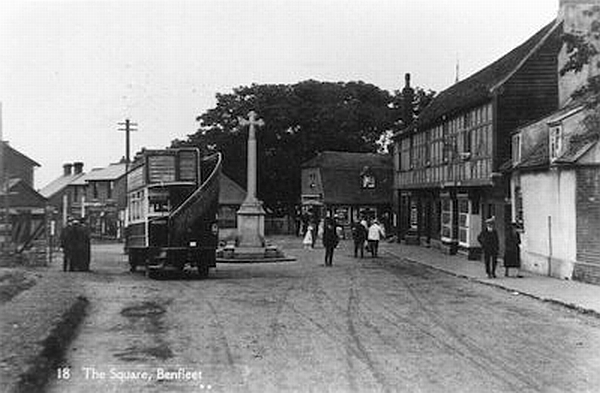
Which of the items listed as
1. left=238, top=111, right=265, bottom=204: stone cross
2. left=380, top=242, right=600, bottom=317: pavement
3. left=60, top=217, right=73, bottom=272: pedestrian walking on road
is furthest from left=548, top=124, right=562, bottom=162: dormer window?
left=60, top=217, right=73, bottom=272: pedestrian walking on road

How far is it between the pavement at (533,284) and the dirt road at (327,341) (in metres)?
0.41

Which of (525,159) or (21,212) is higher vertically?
(525,159)

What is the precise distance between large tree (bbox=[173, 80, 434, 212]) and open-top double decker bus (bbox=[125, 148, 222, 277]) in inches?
1530

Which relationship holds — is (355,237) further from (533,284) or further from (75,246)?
(533,284)

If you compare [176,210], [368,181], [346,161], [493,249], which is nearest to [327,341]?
[176,210]

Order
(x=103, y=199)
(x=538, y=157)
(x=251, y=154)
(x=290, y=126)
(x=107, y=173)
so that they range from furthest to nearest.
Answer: (x=107, y=173), (x=103, y=199), (x=290, y=126), (x=251, y=154), (x=538, y=157)

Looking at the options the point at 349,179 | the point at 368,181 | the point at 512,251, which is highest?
the point at 349,179

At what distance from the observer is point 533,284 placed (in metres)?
18.4

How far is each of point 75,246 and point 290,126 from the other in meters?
43.0

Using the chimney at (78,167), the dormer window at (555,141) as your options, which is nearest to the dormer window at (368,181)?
the chimney at (78,167)

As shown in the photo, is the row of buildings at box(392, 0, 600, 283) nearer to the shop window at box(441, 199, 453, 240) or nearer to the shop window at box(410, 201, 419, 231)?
the shop window at box(441, 199, 453, 240)

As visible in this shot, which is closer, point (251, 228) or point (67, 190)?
point (251, 228)

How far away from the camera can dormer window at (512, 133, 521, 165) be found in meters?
24.4

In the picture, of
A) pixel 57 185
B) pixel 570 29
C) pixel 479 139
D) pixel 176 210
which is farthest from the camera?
pixel 57 185
